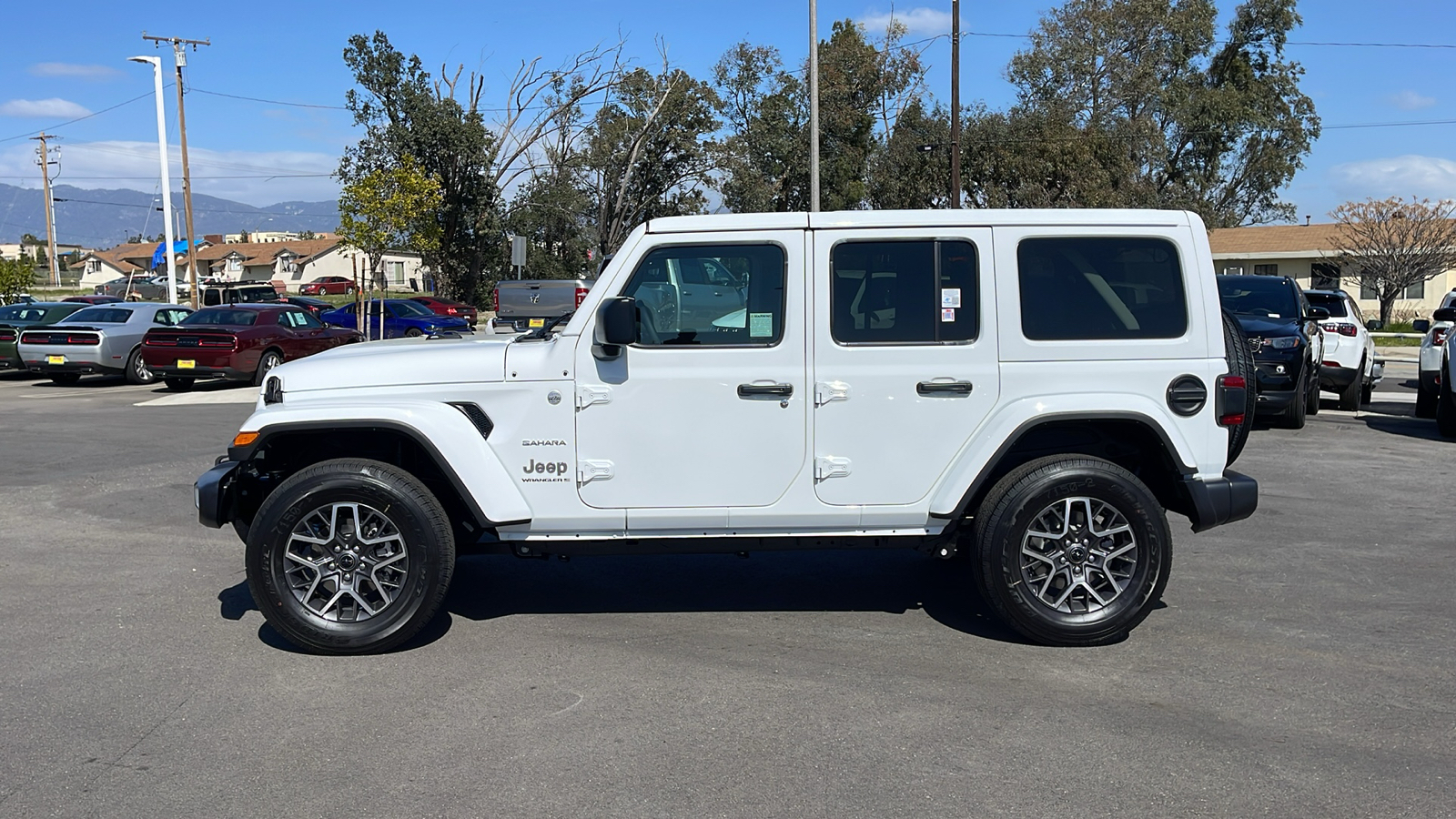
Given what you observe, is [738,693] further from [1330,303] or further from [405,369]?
[1330,303]

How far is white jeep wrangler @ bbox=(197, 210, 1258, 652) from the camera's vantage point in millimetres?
5340

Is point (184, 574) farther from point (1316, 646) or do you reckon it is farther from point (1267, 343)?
point (1267, 343)

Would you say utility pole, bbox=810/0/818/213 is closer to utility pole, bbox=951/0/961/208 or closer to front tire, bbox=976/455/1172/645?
utility pole, bbox=951/0/961/208

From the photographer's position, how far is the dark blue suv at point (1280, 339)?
12.5 metres

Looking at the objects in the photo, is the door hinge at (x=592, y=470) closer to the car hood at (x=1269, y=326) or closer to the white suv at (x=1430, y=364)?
the car hood at (x=1269, y=326)

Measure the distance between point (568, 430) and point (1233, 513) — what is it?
3.15 meters

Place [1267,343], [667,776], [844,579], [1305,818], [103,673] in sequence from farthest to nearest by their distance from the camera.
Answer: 1. [1267,343]
2. [844,579]
3. [103,673]
4. [667,776]
5. [1305,818]

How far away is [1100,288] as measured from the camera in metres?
5.46

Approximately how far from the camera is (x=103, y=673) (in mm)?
5188

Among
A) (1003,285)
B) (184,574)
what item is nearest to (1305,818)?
(1003,285)

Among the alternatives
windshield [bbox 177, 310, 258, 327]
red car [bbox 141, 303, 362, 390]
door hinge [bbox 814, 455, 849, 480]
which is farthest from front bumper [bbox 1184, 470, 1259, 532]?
windshield [bbox 177, 310, 258, 327]

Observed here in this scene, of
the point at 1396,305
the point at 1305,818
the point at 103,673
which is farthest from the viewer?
the point at 1396,305

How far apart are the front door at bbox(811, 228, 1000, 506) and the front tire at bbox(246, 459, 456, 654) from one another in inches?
72.7

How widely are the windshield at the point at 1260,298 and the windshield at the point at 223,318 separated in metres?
15.1
